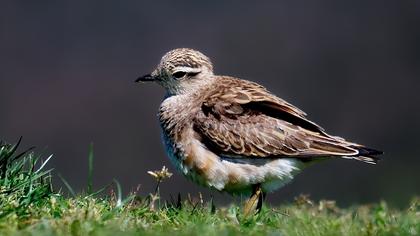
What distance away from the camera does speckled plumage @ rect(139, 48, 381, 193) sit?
12.5m

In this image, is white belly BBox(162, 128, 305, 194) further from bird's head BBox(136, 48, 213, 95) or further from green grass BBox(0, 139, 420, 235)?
bird's head BBox(136, 48, 213, 95)

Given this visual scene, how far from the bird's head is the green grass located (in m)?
2.35

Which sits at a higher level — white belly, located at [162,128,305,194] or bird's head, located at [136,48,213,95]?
bird's head, located at [136,48,213,95]

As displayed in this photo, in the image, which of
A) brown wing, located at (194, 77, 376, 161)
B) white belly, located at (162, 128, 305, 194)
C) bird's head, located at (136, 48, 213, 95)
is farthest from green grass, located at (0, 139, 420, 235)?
bird's head, located at (136, 48, 213, 95)

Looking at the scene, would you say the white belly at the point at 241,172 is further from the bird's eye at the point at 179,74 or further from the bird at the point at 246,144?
the bird's eye at the point at 179,74

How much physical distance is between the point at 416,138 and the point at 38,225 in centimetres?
1931

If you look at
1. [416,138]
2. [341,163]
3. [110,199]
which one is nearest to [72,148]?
A: [341,163]

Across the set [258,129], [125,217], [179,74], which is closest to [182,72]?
[179,74]

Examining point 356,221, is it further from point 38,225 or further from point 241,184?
point 38,225

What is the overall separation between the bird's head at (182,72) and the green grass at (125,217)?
235 cm

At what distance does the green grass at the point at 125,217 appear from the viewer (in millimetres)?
9633

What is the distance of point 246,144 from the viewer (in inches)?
497

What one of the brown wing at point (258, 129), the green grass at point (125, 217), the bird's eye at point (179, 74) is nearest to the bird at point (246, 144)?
the brown wing at point (258, 129)

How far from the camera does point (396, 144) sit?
2716 cm
